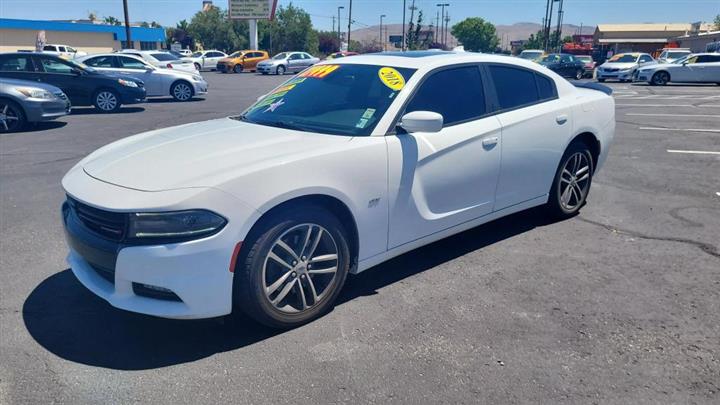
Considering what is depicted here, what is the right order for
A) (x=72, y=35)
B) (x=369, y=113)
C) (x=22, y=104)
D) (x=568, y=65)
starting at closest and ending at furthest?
(x=369, y=113)
(x=22, y=104)
(x=568, y=65)
(x=72, y=35)

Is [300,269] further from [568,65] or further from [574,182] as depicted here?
[568,65]

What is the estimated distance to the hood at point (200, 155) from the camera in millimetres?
3141

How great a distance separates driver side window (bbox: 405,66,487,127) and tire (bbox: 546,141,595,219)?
1.29 meters

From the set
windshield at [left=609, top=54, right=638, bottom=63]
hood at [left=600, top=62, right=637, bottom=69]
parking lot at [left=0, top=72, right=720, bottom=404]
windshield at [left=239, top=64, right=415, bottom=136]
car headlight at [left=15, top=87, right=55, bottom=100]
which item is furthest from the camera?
windshield at [left=609, top=54, right=638, bottom=63]

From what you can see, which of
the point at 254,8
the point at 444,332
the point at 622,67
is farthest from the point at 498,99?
the point at 254,8

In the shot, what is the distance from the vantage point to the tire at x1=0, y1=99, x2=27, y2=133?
35.6ft

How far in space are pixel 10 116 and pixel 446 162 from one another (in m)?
10.2

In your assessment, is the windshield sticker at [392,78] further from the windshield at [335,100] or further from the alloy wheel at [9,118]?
the alloy wheel at [9,118]

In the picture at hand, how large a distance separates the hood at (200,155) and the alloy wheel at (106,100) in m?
11.6

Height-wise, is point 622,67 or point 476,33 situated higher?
point 476,33

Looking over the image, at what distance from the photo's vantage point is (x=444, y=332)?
135 inches

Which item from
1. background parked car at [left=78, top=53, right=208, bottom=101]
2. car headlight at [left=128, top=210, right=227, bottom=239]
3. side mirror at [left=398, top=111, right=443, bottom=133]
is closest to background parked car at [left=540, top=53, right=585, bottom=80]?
background parked car at [left=78, top=53, right=208, bottom=101]

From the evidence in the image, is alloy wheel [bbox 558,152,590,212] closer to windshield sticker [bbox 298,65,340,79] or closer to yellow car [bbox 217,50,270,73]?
windshield sticker [bbox 298,65,340,79]

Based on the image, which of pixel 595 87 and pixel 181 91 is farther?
pixel 181 91
